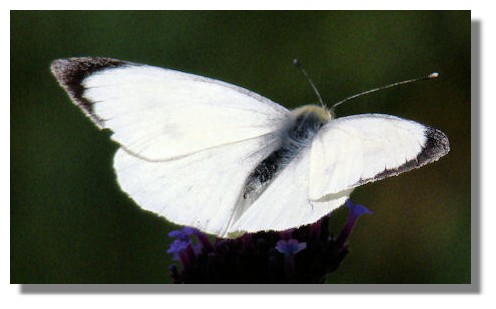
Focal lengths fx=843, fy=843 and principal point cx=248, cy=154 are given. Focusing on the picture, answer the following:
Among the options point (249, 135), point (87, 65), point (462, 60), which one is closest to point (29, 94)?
point (87, 65)

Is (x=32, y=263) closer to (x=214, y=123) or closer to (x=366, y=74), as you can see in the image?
(x=214, y=123)

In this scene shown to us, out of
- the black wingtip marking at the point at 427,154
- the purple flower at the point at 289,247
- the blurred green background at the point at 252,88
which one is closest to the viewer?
the black wingtip marking at the point at 427,154

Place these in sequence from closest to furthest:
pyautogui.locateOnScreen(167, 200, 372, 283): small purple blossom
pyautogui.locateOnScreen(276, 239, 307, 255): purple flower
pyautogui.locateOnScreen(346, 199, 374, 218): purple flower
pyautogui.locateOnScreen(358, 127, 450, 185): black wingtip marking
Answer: pyautogui.locateOnScreen(358, 127, 450, 185): black wingtip marking, pyautogui.locateOnScreen(276, 239, 307, 255): purple flower, pyautogui.locateOnScreen(167, 200, 372, 283): small purple blossom, pyautogui.locateOnScreen(346, 199, 374, 218): purple flower

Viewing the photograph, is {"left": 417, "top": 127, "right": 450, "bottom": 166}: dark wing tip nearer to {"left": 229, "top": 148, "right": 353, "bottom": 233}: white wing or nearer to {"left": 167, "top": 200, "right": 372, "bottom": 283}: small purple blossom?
{"left": 229, "top": 148, "right": 353, "bottom": 233}: white wing

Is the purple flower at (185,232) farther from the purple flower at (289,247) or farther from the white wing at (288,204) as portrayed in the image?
the purple flower at (289,247)

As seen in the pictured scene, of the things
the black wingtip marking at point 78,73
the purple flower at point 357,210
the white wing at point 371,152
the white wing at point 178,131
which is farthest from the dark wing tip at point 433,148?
the black wingtip marking at point 78,73

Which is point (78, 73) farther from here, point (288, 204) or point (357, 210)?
point (357, 210)

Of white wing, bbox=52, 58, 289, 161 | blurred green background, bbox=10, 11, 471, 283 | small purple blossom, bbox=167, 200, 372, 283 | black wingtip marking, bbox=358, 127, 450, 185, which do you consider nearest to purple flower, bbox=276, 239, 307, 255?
small purple blossom, bbox=167, 200, 372, 283
